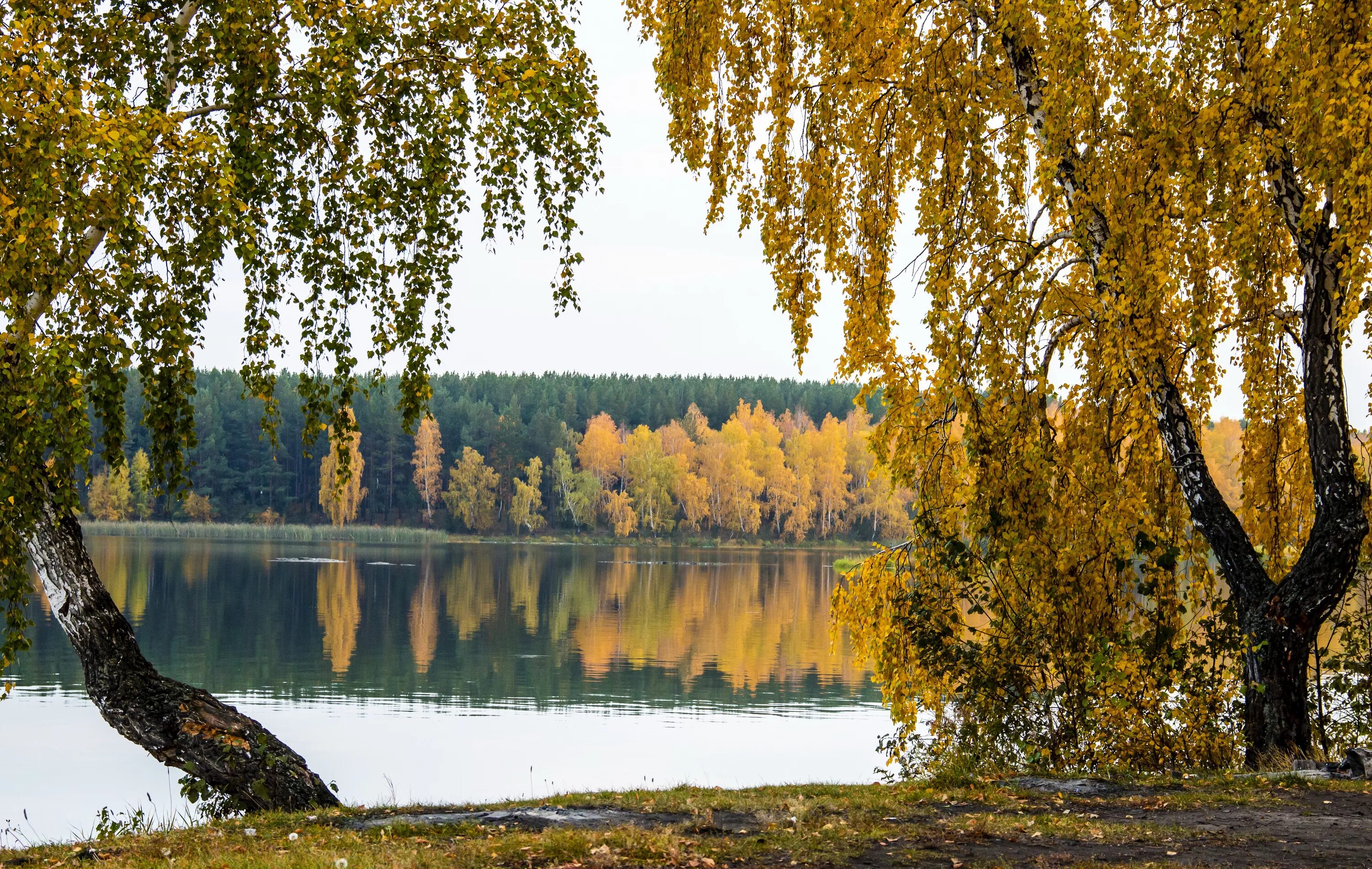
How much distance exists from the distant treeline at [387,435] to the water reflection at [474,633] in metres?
42.1

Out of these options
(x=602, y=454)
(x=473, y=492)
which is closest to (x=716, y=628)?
(x=473, y=492)

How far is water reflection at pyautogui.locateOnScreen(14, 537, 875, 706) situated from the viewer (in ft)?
81.1

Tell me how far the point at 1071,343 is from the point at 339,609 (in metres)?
31.6

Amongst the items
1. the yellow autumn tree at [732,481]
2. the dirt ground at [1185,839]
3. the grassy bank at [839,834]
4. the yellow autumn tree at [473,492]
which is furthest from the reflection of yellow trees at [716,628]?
the yellow autumn tree at [473,492]

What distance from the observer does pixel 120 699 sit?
8812 millimetres

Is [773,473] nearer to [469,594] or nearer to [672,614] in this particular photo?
[469,594]

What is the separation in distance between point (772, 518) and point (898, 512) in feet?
35.7

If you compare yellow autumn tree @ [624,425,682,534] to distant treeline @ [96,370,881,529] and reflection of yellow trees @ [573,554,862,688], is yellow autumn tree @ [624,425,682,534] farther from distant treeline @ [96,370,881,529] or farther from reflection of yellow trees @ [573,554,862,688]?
reflection of yellow trees @ [573,554,862,688]

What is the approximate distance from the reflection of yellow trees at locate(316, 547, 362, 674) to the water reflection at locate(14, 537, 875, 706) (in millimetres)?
108

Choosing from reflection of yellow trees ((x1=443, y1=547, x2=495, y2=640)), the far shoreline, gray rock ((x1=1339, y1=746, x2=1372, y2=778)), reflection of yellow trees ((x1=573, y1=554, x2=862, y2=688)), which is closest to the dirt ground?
gray rock ((x1=1339, y1=746, x2=1372, y2=778))

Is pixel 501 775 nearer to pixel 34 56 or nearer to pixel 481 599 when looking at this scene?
pixel 34 56

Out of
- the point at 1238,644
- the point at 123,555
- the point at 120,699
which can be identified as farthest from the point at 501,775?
the point at 123,555

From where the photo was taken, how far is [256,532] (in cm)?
8362

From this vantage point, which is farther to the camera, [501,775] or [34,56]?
[501,775]
